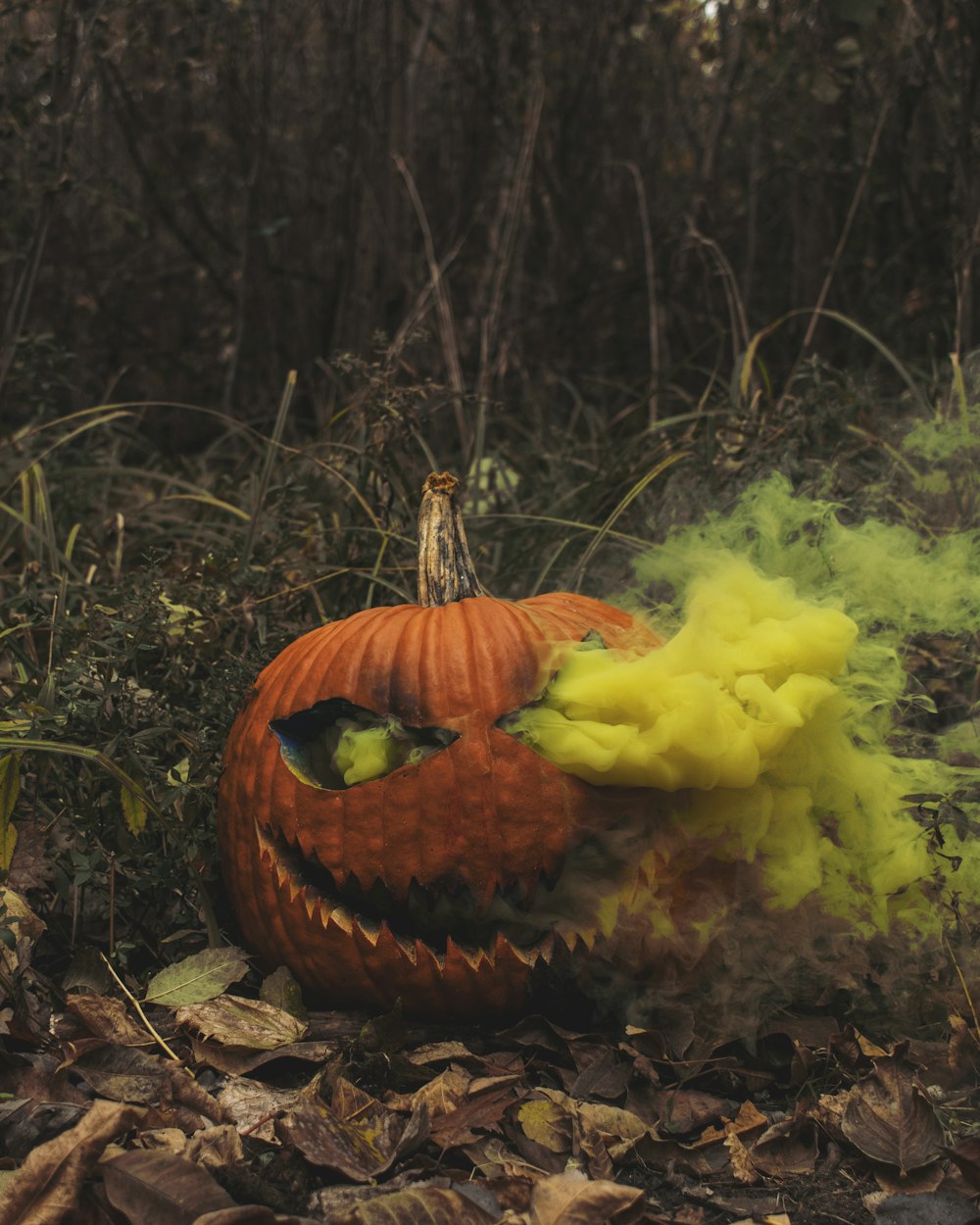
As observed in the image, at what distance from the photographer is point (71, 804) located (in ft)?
6.05

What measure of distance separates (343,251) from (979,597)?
340 cm

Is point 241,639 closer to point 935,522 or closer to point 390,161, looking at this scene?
point 935,522

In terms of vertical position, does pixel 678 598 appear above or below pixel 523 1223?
above

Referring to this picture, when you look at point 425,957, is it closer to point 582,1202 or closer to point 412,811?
point 412,811

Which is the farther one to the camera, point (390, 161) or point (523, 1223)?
point (390, 161)

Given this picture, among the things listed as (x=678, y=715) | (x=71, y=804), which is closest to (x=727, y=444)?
(x=678, y=715)

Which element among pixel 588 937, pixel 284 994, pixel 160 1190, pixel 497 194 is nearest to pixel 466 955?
pixel 588 937

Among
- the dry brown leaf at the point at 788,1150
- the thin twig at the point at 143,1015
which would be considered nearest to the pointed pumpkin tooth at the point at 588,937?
the dry brown leaf at the point at 788,1150

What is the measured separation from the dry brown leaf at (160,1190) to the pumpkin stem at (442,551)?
926mm

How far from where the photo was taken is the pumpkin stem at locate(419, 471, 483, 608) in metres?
1.91

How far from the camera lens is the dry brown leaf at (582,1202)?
1207 mm

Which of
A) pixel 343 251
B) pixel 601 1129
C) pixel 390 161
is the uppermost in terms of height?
pixel 390 161

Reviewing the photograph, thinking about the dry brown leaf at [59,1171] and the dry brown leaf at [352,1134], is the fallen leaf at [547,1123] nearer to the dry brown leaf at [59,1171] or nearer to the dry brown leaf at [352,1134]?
the dry brown leaf at [352,1134]

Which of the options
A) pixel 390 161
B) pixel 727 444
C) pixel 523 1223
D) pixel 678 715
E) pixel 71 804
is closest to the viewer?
pixel 523 1223
